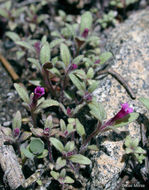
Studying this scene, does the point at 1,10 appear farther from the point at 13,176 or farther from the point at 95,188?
the point at 95,188

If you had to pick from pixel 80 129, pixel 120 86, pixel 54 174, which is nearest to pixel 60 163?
pixel 54 174

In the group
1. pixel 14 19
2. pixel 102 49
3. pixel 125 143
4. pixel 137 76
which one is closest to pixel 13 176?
pixel 125 143

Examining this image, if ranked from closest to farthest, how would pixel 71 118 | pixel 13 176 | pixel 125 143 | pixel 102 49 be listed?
pixel 13 176 < pixel 125 143 < pixel 71 118 < pixel 102 49

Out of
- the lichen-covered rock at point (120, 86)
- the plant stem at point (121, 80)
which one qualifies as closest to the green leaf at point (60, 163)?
the lichen-covered rock at point (120, 86)

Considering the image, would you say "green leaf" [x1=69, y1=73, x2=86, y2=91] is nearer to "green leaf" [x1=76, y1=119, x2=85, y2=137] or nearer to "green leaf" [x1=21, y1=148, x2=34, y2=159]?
"green leaf" [x1=76, y1=119, x2=85, y2=137]

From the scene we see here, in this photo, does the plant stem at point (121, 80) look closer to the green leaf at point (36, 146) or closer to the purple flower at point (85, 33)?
the purple flower at point (85, 33)

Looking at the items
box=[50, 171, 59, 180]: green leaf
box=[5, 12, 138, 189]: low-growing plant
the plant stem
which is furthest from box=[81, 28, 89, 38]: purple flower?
box=[50, 171, 59, 180]: green leaf
